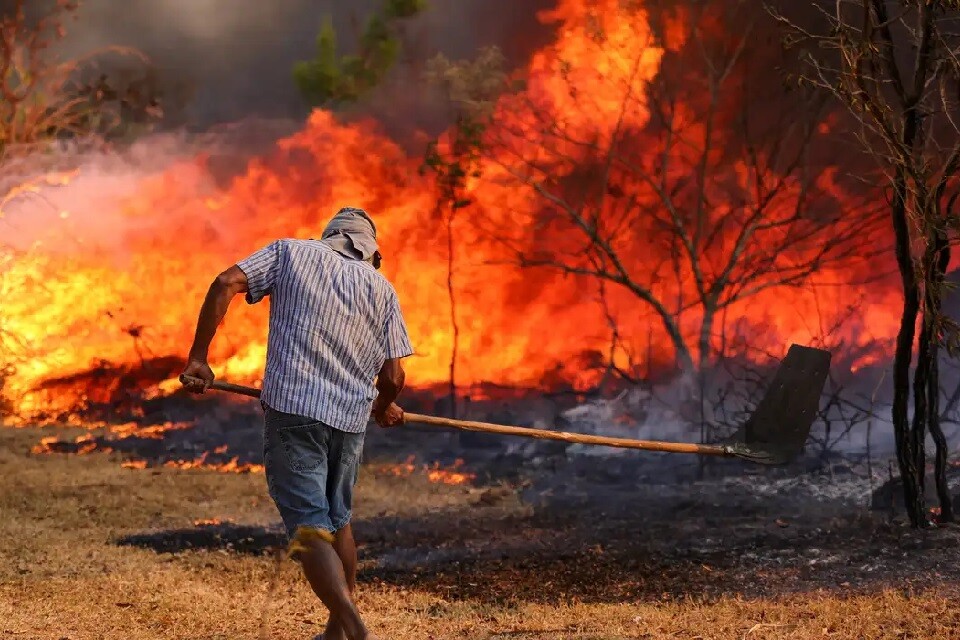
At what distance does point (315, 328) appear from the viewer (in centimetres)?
415

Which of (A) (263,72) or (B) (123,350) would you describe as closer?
(B) (123,350)

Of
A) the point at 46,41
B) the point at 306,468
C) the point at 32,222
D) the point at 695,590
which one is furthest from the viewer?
the point at 46,41

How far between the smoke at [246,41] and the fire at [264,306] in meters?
1.97

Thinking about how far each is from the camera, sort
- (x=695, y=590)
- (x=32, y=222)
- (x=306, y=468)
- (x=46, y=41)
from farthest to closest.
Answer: (x=46, y=41), (x=32, y=222), (x=695, y=590), (x=306, y=468)

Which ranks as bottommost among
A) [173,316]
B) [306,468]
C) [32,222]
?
[306,468]

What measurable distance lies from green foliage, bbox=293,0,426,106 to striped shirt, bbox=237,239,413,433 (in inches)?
553

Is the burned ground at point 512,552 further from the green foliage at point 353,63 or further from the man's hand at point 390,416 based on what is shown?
the green foliage at point 353,63

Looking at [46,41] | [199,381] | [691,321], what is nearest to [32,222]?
[46,41]

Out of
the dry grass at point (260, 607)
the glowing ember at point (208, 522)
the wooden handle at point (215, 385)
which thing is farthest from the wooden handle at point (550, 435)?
the glowing ember at point (208, 522)

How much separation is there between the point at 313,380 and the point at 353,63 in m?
16.2

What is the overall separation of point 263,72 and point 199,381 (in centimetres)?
1526

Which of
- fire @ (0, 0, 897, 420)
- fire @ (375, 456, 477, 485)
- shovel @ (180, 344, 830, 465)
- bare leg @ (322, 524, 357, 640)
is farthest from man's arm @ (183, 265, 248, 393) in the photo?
fire @ (0, 0, 897, 420)

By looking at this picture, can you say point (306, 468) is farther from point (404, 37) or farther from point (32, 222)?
point (404, 37)

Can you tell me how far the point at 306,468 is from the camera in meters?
4.15
